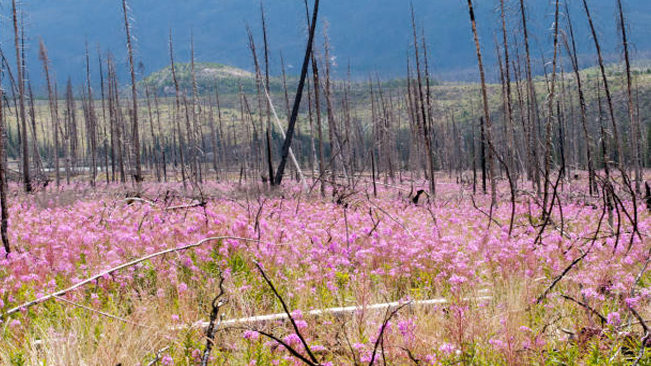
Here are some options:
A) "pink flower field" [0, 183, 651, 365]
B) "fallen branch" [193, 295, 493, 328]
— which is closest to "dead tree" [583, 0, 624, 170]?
"pink flower field" [0, 183, 651, 365]

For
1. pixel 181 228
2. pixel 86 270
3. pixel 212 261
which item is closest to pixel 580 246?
pixel 212 261

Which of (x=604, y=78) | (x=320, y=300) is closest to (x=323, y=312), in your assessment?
(x=320, y=300)

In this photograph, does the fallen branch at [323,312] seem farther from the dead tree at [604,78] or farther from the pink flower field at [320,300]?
the dead tree at [604,78]

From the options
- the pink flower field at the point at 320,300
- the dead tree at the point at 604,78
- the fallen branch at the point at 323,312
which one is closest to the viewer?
the pink flower field at the point at 320,300

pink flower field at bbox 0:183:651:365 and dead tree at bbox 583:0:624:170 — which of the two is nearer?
pink flower field at bbox 0:183:651:365

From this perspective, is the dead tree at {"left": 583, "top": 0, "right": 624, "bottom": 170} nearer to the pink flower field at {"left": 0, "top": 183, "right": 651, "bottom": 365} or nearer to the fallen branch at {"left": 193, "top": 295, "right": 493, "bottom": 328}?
the pink flower field at {"left": 0, "top": 183, "right": 651, "bottom": 365}

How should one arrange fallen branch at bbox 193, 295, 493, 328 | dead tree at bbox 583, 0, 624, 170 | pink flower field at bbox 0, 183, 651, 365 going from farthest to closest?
1. dead tree at bbox 583, 0, 624, 170
2. fallen branch at bbox 193, 295, 493, 328
3. pink flower field at bbox 0, 183, 651, 365

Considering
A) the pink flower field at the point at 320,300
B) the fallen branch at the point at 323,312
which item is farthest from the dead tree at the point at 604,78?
the fallen branch at the point at 323,312

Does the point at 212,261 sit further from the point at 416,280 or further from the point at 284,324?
the point at 416,280

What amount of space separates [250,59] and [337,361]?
20.3 meters

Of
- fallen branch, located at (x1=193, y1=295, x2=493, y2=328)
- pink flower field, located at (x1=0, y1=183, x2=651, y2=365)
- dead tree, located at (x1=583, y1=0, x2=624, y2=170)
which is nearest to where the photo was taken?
pink flower field, located at (x1=0, y1=183, x2=651, y2=365)

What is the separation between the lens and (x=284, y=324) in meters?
3.29

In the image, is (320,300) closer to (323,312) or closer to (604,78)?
(323,312)

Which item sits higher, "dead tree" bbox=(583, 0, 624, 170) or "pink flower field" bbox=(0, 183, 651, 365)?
"dead tree" bbox=(583, 0, 624, 170)
